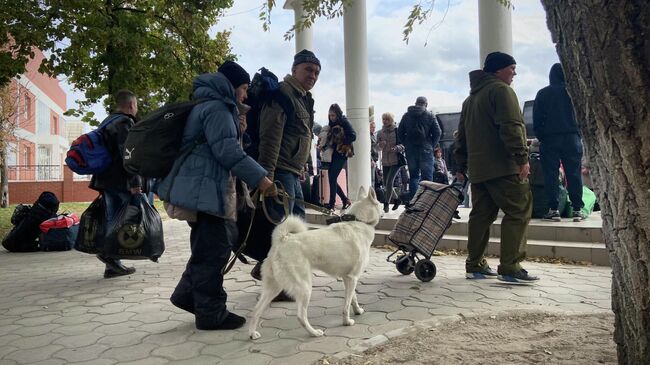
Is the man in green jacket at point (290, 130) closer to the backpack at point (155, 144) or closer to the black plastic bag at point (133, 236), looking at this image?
the backpack at point (155, 144)

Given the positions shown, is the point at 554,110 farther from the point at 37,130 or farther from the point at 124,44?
the point at 37,130

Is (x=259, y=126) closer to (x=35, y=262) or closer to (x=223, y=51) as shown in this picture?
(x=35, y=262)

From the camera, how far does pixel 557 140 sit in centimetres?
709

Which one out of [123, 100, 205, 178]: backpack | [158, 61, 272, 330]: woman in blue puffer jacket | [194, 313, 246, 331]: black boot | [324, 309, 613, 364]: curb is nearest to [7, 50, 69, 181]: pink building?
[123, 100, 205, 178]: backpack

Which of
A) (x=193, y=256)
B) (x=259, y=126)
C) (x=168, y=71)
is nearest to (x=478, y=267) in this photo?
(x=259, y=126)

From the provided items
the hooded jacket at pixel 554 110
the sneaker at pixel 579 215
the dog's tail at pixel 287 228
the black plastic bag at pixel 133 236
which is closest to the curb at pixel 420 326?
the dog's tail at pixel 287 228

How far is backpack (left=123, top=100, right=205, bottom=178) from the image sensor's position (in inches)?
133

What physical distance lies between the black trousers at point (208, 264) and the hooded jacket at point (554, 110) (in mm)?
5637

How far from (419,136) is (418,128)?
0.16 meters

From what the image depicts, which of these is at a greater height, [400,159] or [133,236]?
[400,159]

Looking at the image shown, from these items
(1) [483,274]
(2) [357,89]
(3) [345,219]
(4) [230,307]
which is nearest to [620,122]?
(3) [345,219]

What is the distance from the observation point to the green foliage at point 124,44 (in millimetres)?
9812

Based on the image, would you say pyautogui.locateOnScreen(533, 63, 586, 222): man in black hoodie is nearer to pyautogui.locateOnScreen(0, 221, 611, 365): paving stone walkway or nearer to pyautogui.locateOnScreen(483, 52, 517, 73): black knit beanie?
pyautogui.locateOnScreen(0, 221, 611, 365): paving stone walkway

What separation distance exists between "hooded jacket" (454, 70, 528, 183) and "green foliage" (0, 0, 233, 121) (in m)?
5.49
